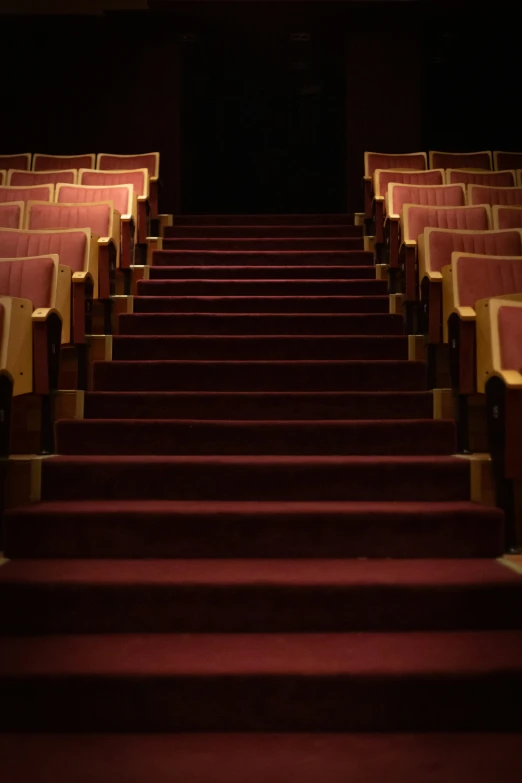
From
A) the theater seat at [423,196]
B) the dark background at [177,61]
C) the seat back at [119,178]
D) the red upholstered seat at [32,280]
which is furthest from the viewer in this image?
the dark background at [177,61]

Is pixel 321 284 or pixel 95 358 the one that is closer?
pixel 95 358

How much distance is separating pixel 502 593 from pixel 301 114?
2.66 metres

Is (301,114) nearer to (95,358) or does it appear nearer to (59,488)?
(95,358)

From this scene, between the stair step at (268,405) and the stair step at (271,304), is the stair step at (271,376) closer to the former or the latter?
the stair step at (268,405)

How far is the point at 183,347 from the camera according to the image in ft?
3.56

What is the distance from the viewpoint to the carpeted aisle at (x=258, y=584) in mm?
525

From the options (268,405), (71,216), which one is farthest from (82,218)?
(268,405)

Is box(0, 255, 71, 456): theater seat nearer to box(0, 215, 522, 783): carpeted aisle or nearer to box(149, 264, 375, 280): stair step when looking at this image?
box(0, 215, 522, 783): carpeted aisle

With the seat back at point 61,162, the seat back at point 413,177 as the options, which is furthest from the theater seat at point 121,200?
the seat back at point 413,177

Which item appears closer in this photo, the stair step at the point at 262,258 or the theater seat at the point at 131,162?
the stair step at the point at 262,258

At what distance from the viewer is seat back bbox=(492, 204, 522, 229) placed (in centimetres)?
130

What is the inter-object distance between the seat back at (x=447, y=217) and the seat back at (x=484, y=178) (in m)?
0.47

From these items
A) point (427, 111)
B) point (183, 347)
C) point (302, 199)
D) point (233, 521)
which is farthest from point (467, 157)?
point (233, 521)

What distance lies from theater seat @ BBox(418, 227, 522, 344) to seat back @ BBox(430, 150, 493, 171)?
0.95 metres
